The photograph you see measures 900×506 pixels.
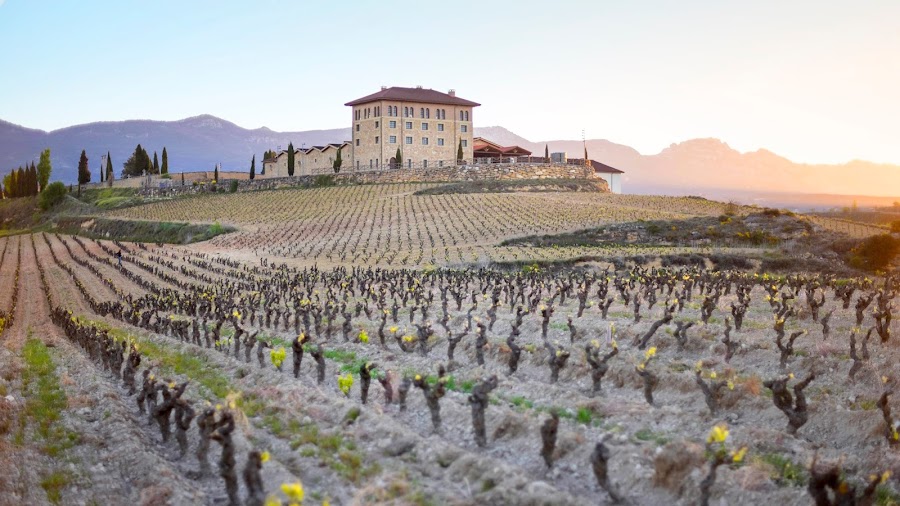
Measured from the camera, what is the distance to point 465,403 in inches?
555

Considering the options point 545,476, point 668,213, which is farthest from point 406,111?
point 545,476

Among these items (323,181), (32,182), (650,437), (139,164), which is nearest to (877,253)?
(650,437)

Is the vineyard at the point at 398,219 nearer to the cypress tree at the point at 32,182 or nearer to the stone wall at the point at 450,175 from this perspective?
the stone wall at the point at 450,175

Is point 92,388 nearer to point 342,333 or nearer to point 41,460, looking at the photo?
point 41,460

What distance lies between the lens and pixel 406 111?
102m

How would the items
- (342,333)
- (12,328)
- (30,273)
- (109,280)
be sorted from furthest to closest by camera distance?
(30,273) < (109,280) < (12,328) < (342,333)

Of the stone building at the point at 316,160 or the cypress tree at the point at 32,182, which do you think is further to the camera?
the cypress tree at the point at 32,182

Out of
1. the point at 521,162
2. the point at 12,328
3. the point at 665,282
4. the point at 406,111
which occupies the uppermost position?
the point at 406,111

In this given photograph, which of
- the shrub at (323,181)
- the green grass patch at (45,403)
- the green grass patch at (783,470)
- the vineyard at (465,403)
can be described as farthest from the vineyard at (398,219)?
the green grass patch at (783,470)

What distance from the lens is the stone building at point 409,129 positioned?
99812 millimetres

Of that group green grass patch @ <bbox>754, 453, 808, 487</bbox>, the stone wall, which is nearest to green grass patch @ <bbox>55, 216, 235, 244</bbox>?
the stone wall

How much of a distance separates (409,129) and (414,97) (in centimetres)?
471

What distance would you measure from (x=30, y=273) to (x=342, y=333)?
36.3m

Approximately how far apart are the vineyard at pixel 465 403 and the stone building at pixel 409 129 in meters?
70.3
